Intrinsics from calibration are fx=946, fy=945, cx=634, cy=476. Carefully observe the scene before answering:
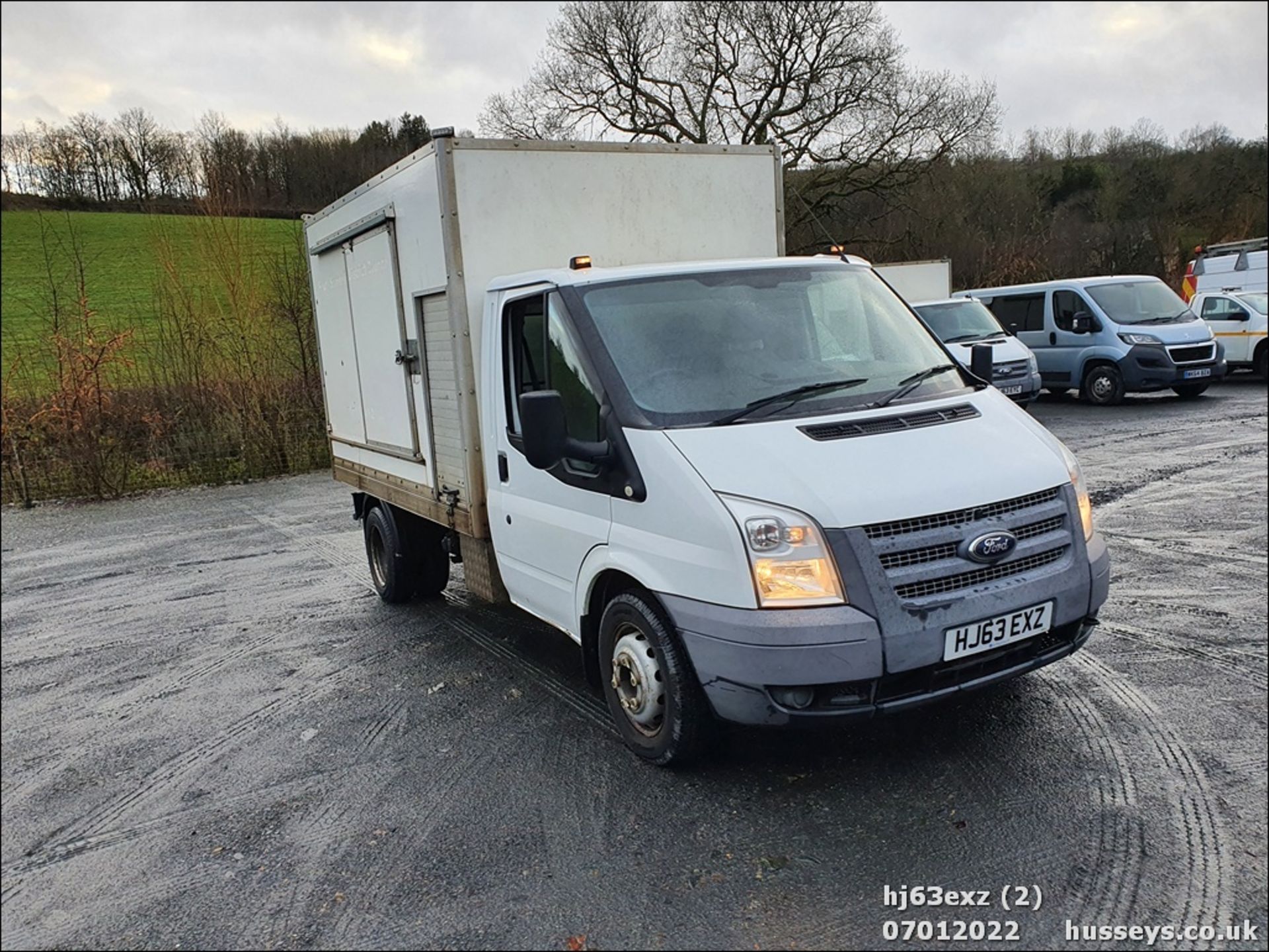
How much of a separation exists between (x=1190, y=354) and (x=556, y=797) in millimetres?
14719

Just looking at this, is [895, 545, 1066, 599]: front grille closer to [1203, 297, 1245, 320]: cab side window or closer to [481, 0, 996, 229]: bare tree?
[1203, 297, 1245, 320]: cab side window

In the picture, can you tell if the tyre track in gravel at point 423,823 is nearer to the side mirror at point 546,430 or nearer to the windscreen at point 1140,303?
the side mirror at point 546,430

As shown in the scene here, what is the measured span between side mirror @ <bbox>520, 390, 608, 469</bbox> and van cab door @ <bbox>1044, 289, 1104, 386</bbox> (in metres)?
14.4

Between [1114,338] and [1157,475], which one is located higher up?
[1114,338]

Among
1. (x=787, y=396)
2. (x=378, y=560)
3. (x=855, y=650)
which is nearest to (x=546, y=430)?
(x=787, y=396)

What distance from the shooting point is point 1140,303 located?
1598 centimetres

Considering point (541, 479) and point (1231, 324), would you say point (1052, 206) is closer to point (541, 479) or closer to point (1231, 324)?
point (1231, 324)

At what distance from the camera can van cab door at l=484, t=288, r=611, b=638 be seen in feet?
13.9

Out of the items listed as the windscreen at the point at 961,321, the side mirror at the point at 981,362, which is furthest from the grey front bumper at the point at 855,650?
the windscreen at the point at 961,321

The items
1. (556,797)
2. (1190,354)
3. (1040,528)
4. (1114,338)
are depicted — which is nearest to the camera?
(1040,528)

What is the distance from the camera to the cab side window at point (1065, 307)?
16438 millimetres

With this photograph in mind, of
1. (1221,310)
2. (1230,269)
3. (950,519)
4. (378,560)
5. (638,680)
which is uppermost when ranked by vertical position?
(1230,269)

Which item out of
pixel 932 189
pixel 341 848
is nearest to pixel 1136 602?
pixel 341 848

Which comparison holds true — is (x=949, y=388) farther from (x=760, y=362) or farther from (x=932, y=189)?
(x=932, y=189)
